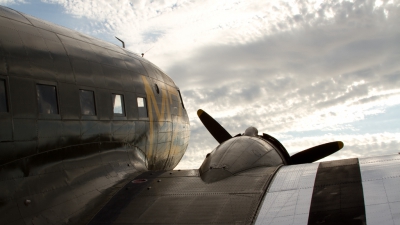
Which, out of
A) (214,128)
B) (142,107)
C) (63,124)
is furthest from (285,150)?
(63,124)

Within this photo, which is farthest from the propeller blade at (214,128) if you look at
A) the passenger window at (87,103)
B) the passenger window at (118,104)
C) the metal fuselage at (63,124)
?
the passenger window at (87,103)

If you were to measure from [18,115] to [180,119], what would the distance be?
301 inches

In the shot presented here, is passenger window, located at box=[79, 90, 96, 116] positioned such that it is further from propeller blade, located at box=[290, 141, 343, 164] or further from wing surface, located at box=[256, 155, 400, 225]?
propeller blade, located at box=[290, 141, 343, 164]

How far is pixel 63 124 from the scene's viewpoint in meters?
7.69

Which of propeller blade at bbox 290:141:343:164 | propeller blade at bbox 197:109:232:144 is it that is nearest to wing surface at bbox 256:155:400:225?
propeller blade at bbox 290:141:343:164

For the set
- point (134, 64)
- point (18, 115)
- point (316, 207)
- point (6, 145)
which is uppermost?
point (134, 64)

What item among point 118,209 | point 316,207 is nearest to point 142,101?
point 118,209

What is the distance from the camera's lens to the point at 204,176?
8398 millimetres

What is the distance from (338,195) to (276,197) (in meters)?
0.98

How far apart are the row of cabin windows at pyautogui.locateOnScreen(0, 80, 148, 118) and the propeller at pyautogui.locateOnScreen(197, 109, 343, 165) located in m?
4.46

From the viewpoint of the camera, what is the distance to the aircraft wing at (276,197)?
5.95 metres

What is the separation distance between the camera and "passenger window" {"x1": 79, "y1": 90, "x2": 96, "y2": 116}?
832 cm

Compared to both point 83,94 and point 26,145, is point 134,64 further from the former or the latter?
point 26,145

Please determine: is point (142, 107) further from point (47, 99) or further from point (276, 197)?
point (276, 197)
